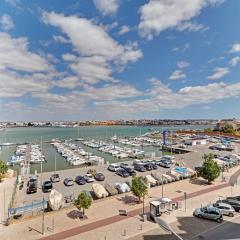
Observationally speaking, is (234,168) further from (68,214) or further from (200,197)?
(68,214)

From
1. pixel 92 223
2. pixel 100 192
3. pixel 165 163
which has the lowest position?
pixel 92 223

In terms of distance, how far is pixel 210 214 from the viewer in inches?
888

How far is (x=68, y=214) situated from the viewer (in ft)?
79.8

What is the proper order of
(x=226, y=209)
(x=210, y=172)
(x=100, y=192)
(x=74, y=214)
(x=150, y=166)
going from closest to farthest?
(x=226, y=209) < (x=74, y=214) < (x=100, y=192) < (x=210, y=172) < (x=150, y=166)

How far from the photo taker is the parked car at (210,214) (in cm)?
2236

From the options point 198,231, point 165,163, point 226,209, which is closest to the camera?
point 198,231

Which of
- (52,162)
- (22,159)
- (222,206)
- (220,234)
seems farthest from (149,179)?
(22,159)

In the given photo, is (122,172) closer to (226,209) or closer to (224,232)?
(226,209)

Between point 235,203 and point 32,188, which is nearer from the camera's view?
point 235,203

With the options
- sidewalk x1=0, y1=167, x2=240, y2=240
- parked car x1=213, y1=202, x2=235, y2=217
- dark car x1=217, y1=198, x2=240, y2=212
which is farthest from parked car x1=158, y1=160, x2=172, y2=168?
parked car x1=213, y1=202, x2=235, y2=217

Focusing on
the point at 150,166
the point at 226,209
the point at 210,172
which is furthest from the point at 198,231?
the point at 150,166

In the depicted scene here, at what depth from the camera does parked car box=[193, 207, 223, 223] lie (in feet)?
73.4

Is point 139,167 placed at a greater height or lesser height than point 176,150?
greater

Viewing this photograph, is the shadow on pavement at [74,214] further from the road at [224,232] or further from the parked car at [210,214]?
the parked car at [210,214]
